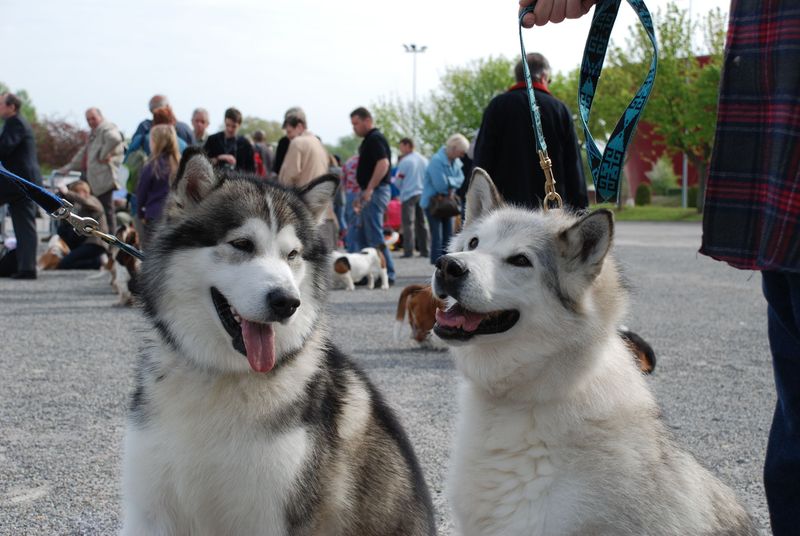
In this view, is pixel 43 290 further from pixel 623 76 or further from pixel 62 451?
pixel 623 76

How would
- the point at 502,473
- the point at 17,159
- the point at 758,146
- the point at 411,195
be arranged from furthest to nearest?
the point at 411,195, the point at 17,159, the point at 502,473, the point at 758,146

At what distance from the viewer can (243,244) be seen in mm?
2635

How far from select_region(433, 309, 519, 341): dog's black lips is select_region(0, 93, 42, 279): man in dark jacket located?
969cm

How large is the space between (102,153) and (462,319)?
10.7 m

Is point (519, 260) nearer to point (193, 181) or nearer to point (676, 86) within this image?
point (193, 181)

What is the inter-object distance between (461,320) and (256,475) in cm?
79

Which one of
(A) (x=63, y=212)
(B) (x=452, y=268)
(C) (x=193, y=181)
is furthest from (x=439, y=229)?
(B) (x=452, y=268)

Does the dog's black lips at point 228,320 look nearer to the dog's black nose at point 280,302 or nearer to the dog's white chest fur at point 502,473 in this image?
the dog's black nose at point 280,302

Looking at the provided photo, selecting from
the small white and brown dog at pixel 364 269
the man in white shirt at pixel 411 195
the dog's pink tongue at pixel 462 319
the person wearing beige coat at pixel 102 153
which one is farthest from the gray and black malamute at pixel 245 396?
the man in white shirt at pixel 411 195

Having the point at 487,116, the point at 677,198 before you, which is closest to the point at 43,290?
the point at 487,116

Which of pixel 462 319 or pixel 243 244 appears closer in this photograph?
pixel 462 319

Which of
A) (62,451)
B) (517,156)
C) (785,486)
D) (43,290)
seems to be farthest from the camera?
(43,290)

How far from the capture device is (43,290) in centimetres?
1077

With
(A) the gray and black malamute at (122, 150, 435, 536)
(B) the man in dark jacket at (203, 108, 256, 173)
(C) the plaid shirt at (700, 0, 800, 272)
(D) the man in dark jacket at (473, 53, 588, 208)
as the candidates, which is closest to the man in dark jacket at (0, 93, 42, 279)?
(B) the man in dark jacket at (203, 108, 256, 173)
